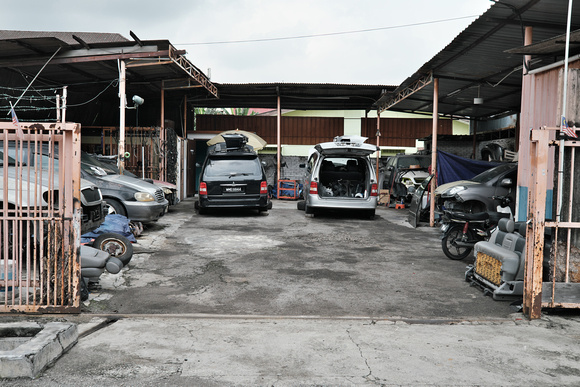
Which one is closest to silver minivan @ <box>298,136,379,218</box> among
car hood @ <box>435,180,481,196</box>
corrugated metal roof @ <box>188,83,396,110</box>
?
car hood @ <box>435,180,481,196</box>

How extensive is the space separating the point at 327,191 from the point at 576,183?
352 inches

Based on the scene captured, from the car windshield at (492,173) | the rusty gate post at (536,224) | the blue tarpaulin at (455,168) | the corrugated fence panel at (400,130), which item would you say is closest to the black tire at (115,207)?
the rusty gate post at (536,224)

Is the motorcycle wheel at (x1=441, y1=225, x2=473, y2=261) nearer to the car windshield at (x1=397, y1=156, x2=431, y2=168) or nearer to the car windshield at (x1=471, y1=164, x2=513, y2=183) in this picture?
the car windshield at (x1=471, y1=164, x2=513, y2=183)

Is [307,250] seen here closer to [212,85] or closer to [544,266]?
[544,266]

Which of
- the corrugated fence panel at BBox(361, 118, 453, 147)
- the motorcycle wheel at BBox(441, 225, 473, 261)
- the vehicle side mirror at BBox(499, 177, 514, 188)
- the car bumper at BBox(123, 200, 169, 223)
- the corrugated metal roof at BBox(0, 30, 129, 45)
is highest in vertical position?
the corrugated metal roof at BBox(0, 30, 129, 45)

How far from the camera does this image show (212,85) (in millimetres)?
18031

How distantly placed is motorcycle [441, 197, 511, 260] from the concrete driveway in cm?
22

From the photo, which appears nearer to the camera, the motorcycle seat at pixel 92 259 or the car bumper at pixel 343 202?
the motorcycle seat at pixel 92 259

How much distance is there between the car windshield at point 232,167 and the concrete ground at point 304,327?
4.34 meters

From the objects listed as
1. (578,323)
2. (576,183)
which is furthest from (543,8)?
(578,323)

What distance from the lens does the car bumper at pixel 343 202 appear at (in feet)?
41.0

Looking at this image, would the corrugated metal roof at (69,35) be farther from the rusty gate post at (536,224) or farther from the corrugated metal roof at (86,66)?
the rusty gate post at (536,224)

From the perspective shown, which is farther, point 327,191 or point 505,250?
point 327,191

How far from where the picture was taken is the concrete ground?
3486mm
